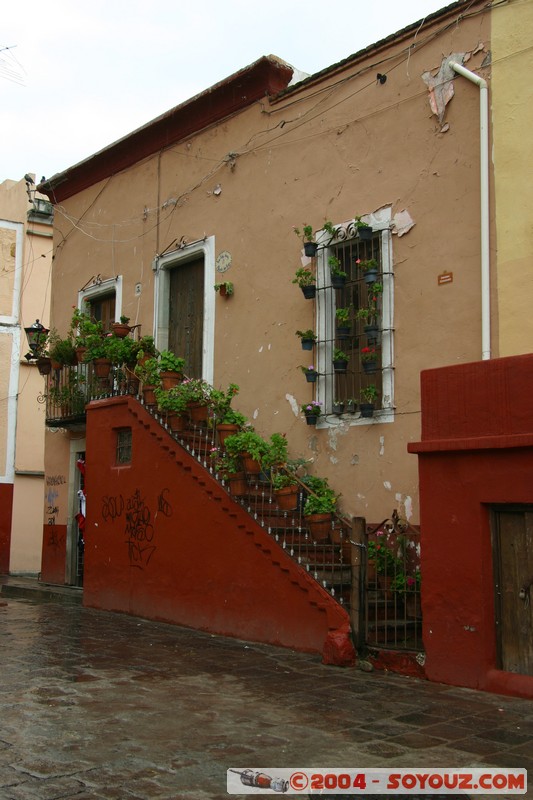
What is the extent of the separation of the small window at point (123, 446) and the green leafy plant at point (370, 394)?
403 cm

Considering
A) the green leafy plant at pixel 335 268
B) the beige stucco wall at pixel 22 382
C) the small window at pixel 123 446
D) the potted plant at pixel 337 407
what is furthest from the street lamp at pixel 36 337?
the potted plant at pixel 337 407

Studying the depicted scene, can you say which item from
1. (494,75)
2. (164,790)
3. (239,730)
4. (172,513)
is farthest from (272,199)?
(164,790)

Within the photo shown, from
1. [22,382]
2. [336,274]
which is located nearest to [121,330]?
[336,274]

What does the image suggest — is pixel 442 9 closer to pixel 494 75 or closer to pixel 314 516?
pixel 494 75

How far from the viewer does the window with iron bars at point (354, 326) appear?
971 centimetres

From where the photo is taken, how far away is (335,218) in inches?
416

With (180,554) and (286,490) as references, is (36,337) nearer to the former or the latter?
(180,554)

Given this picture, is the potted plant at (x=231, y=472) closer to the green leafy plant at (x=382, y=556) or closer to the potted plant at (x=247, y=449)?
the potted plant at (x=247, y=449)

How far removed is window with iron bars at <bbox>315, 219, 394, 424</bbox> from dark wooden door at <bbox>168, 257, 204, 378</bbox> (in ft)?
9.43

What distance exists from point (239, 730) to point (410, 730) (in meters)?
1.17

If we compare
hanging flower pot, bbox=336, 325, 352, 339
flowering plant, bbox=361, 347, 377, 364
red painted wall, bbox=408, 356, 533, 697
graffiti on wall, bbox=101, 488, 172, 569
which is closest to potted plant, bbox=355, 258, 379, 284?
hanging flower pot, bbox=336, 325, 352, 339

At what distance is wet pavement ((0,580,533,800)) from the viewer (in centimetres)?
495

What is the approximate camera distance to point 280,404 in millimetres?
11125

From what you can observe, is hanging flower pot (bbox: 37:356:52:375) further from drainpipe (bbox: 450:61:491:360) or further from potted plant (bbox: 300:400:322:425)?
drainpipe (bbox: 450:61:491:360)
